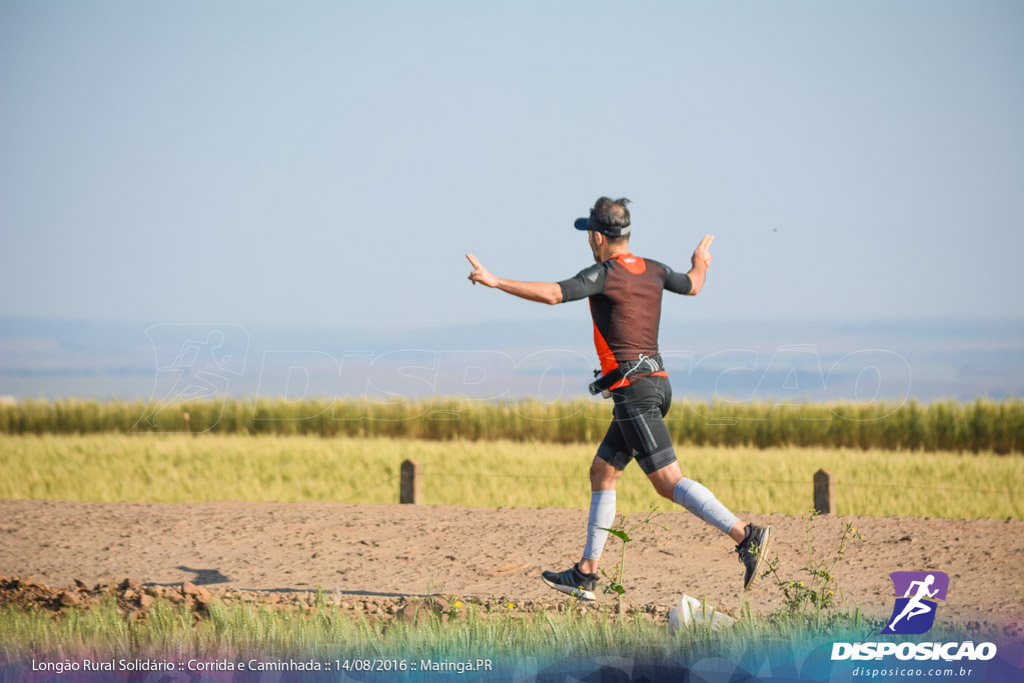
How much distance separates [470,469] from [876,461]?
608 centimetres

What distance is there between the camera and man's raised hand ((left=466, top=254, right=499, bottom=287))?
5.42m

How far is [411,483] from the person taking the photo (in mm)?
10820

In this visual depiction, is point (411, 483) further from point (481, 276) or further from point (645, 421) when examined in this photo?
point (481, 276)

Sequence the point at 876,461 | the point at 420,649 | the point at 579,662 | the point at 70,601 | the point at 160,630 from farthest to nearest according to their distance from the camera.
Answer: the point at 876,461 < the point at 70,601 < the point at 160,630 < the point at 420,649 < the point at 579,662

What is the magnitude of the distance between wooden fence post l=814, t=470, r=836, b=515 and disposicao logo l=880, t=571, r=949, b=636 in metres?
4.28

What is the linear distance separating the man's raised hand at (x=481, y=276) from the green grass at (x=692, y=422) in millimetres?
13339

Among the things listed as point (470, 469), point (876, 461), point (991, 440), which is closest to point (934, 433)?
point (991, 440)

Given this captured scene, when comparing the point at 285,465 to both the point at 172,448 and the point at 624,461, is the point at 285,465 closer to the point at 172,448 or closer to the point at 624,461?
the point at 172,448

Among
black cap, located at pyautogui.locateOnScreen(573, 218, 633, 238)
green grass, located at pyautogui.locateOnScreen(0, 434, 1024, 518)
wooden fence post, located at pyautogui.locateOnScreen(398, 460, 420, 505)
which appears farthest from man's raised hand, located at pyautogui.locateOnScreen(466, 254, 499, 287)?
green grass, located at pyautogui.locateOnScreen(0, 434, 1024, 518)

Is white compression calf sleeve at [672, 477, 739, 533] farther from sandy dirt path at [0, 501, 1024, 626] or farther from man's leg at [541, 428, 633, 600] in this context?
sandy dirt path at [0, 501, 1024, 626]

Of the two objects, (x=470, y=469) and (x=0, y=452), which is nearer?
(x=470, y=469)

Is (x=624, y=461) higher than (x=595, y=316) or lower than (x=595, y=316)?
lower

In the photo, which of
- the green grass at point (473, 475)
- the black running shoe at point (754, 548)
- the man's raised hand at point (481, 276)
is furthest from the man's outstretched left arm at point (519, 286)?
the green grass at point (473, 475)

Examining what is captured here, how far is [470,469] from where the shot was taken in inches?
546
